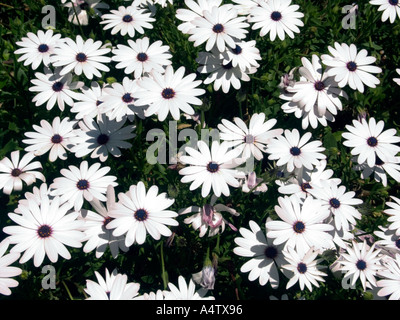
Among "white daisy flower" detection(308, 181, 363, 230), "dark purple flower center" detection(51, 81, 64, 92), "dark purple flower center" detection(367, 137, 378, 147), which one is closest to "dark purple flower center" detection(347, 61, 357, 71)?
"dark purple flower center" detection(367, 137, 378, 147)

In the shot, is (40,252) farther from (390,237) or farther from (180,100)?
(390,237)

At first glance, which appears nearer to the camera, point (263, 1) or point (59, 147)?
point (59, 147)

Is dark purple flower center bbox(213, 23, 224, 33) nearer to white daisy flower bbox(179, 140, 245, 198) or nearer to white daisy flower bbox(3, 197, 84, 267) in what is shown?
white daisy flower bbox(179, 140, 245, 198)

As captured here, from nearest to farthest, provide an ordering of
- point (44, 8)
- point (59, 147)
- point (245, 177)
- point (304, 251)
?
point (304, 251), point (245, 177), point (59, 147), point (44, 8)

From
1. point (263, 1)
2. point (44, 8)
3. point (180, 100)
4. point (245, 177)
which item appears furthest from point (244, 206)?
point (44, 8)

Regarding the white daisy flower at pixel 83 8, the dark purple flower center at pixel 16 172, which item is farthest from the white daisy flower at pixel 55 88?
the white daisy flower at pixel 83 8

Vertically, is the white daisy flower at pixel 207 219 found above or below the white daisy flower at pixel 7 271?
above

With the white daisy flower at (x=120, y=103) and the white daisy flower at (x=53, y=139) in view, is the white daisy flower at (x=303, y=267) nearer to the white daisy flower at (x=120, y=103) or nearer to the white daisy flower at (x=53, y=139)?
the white daisy flower at (x=120, y=103)

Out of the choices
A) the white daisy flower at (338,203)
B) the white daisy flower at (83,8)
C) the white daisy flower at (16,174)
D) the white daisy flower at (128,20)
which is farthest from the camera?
the white daisy flower at (83,8)
